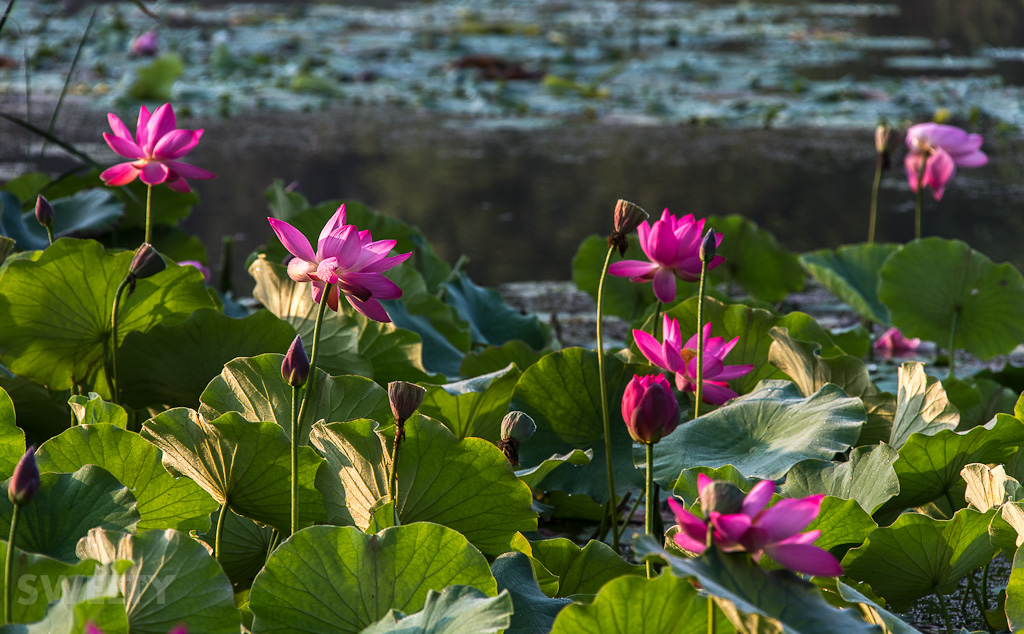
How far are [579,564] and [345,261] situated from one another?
0.31m

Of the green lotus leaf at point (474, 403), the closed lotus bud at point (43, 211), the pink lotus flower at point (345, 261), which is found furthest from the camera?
the closed lotus bud at point (43, 211)

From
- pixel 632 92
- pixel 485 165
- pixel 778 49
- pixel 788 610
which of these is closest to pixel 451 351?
pixel 788 610

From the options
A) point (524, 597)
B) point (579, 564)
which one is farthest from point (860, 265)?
point (524, 597)

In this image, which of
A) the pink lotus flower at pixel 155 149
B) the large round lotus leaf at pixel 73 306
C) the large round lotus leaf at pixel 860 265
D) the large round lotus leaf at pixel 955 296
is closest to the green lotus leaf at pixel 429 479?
the large round lotus leaf at pixel 73 306

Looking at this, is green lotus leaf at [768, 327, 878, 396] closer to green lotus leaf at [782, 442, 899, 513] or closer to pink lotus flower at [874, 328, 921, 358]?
green lotus leaf at [782, 442, 899, 513]

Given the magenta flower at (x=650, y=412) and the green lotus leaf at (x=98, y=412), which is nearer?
the magenta flower at (x=650, y=412)

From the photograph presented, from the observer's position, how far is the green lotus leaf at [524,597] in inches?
28.9

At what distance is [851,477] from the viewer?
0.90 meters

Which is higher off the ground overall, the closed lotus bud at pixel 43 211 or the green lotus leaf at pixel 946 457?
the closed lotus bud at pixel 43 211

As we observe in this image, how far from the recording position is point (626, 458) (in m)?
1.08

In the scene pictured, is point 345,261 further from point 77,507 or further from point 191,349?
point 191,349

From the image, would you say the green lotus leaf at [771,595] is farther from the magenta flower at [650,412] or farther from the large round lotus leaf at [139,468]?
the large round lotus leaf at [139,468]

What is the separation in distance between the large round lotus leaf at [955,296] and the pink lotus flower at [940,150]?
264mm

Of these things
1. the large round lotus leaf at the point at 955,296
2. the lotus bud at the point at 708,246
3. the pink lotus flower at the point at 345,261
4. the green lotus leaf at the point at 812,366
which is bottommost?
the large round lotus leaf at the point at 955,296
